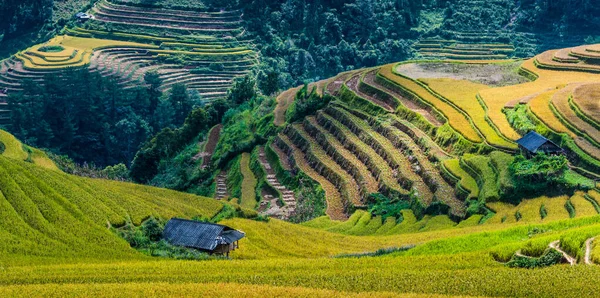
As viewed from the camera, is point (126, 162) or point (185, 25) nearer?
point (126, 162)

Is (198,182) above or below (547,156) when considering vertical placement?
below

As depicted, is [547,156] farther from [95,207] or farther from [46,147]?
[46,147]

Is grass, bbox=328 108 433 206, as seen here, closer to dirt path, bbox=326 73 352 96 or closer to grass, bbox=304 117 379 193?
grass, bbox=304 117 379 193

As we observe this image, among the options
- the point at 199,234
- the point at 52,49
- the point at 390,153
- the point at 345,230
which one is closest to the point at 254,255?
the point at 199,234

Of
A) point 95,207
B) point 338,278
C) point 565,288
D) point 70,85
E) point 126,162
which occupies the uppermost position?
point 565,288

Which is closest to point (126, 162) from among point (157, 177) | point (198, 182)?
point (157, 177)

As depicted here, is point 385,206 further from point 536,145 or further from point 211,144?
point 211,144

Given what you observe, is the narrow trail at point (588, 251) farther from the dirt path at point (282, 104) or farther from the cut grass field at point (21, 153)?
the dirt path at point (282, 104)
